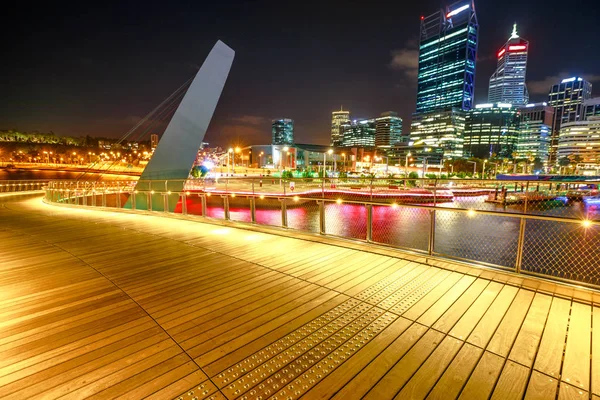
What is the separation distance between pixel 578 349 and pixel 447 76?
202 m

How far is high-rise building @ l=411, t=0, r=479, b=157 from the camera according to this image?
143750 millimetres

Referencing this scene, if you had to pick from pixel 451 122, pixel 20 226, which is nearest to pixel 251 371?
pixel 20 226

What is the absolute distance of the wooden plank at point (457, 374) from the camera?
1961 millimetres

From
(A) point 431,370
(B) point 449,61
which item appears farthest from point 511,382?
(B) point 449,61

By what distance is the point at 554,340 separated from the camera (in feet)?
8.32

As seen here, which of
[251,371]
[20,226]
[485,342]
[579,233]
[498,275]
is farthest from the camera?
[579,233]

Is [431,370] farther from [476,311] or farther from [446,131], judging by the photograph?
[446,131]

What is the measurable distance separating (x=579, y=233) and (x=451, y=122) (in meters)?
142

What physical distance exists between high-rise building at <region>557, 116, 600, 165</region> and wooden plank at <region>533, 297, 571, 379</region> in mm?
184328

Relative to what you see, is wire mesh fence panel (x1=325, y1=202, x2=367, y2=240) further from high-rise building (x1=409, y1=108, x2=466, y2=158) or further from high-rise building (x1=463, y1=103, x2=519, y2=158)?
high-rise building (x1=463, y1=103, x2=519, y2=158)

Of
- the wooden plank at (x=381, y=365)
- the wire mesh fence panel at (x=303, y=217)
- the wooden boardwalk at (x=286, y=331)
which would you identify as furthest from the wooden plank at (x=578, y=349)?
the wire mesh fence panel at (x=303, y=217)

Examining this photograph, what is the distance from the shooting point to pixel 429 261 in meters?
4.48

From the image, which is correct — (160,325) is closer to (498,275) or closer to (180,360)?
(180,360)

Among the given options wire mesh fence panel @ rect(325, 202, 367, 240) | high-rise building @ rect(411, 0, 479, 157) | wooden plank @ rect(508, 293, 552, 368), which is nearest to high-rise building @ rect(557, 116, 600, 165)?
high-rise building @ rect(411, 0, 479, 157)
